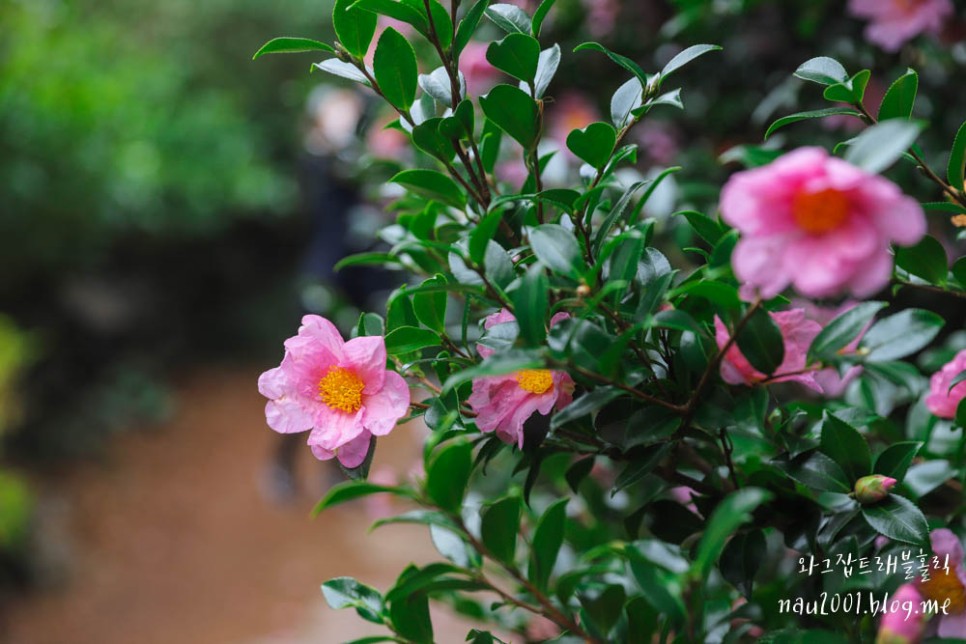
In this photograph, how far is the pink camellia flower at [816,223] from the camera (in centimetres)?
35

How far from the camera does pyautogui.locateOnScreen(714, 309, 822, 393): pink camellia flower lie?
49 centimetres

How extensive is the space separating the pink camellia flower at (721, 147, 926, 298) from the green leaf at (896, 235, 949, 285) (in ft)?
0.71

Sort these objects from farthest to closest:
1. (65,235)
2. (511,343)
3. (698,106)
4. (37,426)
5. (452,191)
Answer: (37,426) < (65,235) < (698,106) < (452,191) < (511,343)

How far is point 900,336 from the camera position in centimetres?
49

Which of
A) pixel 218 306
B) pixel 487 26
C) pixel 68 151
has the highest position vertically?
pixel 487 26

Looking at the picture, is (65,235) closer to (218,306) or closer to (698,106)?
(218,306)

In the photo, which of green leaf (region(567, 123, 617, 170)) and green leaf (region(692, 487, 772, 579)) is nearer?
green leaf (region(692, 487, 772, 579))

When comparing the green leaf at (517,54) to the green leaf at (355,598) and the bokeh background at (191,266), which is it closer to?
the green leaf at (355,598)

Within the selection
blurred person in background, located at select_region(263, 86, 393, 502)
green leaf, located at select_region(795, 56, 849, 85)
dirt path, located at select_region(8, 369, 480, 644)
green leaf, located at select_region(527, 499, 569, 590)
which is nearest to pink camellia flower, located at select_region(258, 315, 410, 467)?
green leaf, located at select_region(527, 499, 569, 590)

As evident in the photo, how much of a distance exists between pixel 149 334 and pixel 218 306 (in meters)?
0.53

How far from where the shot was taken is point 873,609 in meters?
0.54

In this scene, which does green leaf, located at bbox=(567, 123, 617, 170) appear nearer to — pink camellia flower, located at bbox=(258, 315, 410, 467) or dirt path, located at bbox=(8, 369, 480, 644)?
pink camellia flower, located at bbox=(258, 315, 410, 467)

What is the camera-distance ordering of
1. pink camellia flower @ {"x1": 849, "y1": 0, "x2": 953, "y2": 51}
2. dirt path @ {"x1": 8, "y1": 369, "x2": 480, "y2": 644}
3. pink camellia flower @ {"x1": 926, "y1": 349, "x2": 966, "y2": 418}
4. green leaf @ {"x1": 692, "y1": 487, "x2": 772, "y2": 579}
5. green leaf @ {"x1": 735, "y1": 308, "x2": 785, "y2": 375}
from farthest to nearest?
dirt path @ {"x1": 8, "y1": 369, "x2": 480, "y2": 644} < pink camellia flower @ {"x1": 849, "y1": 0, "x2": 953, "y2": 51} < pink camellia flower @ {"x1": 926, "y1": 349, "x2": 966, "y2": 418} < green leaf @ {"x1": 735, "y1": 308, "x2": 785, "y2": 375} < green leaf @ {"x1": 692, "y1": 487, "x2": 772, "y2": 579}

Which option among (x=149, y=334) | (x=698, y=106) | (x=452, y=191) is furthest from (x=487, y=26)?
(x=149, y=334)
